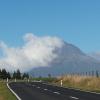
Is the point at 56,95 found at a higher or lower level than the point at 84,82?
lower

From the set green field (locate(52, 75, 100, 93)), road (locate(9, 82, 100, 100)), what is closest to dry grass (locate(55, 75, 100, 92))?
green field (locate(52, 75, 100, 93))

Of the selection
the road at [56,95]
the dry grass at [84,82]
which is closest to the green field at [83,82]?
Answer: the dry grass at [84,82]

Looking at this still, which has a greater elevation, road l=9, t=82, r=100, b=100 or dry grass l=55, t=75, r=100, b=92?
dry grass l=55, t=75, r=100, b=92

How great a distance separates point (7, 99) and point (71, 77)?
122 ft

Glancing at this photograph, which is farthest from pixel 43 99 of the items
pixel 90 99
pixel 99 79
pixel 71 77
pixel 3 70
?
pixel 3 70

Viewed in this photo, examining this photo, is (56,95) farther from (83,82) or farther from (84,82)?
A: (83,82)

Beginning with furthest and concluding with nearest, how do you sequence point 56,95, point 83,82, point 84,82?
point 83,82 < point 84,82 < point 56,95

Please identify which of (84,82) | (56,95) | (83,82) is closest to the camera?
(56,95)

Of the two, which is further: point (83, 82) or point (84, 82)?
point (83, 82)

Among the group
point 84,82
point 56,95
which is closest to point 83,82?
point 84,82

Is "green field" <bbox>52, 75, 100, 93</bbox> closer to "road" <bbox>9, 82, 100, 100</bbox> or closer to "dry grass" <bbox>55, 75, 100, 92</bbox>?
"dry grass" <bbox>55, 75, 100, 92</bbox>

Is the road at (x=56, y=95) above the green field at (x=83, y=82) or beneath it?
beneath

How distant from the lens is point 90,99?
A: 31.7 m

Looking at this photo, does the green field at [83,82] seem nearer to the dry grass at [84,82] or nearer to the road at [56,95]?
the dry grass at [84,82]
